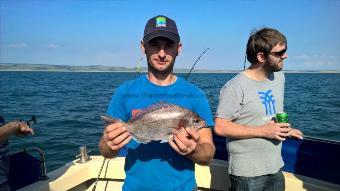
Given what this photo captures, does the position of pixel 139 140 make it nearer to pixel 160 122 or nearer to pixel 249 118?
pixel 160 122

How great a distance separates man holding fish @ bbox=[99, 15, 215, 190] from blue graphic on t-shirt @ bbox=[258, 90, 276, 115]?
103cm

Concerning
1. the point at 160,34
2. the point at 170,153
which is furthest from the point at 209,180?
the point at 160,34

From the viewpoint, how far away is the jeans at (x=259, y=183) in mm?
3662

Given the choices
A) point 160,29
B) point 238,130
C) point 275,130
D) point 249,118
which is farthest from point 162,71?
point 275,130

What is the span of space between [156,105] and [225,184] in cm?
282

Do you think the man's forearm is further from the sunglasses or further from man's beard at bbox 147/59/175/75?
man's beard at bbox 147/59/175/75

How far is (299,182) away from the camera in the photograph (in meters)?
4.56

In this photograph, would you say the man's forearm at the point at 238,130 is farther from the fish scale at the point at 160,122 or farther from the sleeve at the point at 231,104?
the fish scale at the point at 160,122

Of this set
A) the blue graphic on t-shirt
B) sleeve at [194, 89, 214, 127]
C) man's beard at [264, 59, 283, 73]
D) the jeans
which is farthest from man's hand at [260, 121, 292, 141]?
sleeve at [194, 89, 214, 127]

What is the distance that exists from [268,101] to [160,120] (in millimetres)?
1524

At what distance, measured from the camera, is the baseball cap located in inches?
115

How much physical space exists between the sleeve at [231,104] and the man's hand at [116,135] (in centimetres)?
137

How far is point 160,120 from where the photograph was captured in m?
2.91

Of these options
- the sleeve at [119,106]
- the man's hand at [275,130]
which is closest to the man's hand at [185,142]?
the sleeve at [119,106]
